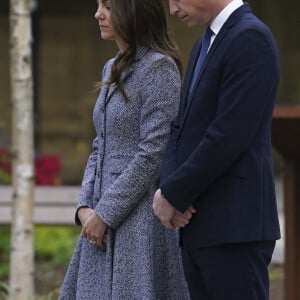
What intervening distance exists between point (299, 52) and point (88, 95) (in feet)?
8.14

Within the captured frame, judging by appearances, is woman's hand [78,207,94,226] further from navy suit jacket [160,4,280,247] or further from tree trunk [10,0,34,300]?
tree trunk [10,0,34,300]

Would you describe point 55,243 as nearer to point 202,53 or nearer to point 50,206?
point 50,206

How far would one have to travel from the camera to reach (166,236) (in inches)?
139

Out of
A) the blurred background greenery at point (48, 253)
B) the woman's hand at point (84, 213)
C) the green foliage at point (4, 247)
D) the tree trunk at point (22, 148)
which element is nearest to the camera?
the woman's hand at point (84, 213)

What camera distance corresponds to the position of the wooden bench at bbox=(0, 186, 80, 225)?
8.23m

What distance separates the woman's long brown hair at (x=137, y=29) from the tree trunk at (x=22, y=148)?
234 cm

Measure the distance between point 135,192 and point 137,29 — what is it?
0.55 m

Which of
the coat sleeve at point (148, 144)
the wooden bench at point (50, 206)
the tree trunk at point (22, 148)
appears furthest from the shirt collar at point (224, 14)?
the wooden bench at point (50, 206)

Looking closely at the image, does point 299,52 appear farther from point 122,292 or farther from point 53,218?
point 122,292

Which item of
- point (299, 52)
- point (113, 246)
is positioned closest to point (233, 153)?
point (113, 246)

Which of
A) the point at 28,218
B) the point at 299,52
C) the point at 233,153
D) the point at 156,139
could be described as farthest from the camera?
the point at 299,52

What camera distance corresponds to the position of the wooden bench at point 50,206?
823 cm

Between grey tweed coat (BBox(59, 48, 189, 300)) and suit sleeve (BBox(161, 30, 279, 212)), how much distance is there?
1.61 ft

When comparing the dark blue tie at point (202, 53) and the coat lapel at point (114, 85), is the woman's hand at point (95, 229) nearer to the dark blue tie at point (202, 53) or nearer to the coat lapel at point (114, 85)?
the coat lapel at point (114, 85)
